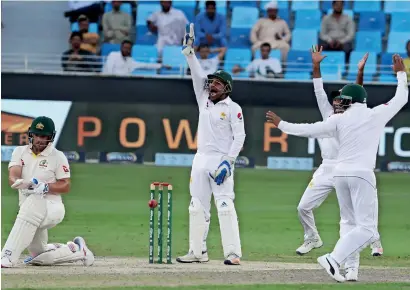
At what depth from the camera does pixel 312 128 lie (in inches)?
379

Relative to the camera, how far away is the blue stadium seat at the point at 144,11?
2461cm

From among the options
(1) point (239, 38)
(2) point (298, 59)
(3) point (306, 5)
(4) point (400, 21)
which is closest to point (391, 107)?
(2) point (298, 59)

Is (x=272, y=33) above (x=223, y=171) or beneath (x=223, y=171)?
above

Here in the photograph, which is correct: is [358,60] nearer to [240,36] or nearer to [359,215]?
[240,36]

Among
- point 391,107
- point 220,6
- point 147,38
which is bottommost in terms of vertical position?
point 391,107

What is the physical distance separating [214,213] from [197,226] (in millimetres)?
5046

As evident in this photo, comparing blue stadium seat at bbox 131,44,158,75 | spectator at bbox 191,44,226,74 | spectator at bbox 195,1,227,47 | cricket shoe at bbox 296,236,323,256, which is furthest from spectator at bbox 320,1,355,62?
cricket shoe at bbox 296,236,323,256

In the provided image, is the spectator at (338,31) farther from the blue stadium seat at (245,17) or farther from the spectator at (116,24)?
the spectator at (116,24)

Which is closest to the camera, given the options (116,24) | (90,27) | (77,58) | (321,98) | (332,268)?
(332,268)

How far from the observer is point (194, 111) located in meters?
21.4

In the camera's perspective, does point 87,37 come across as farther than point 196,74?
Yes

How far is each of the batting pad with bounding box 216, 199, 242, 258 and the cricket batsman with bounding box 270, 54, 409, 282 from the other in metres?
1.25

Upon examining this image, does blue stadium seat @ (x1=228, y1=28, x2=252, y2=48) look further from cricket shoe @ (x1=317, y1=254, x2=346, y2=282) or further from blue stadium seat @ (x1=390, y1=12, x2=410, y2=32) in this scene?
cricket shoe @ (x1=317, y1=254, x2=346, y2=282)

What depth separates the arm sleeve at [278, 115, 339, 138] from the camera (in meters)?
9.58
